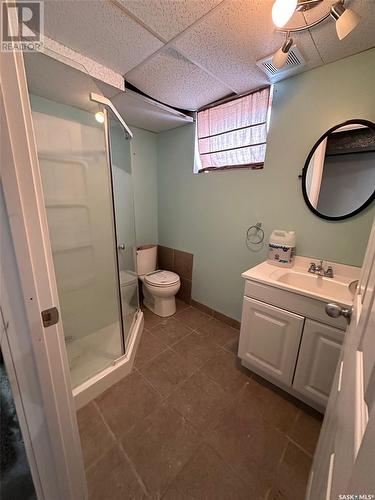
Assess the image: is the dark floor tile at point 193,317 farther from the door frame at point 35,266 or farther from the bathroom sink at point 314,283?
the door frame at point 35,266

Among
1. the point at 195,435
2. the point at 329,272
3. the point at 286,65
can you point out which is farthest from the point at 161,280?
the point at 286,65

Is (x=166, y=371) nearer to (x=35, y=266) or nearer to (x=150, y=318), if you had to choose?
(x=150, y=318)

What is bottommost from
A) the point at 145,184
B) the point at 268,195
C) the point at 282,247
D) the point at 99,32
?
the point at 282,247

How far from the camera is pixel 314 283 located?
58.6 inches

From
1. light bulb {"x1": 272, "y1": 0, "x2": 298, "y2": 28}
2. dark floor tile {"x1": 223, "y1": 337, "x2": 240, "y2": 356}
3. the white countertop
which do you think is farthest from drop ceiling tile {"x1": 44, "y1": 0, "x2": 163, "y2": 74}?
dark floor tile {"x1": 223, "y1": 337, "x2": 240, "y2": 356}

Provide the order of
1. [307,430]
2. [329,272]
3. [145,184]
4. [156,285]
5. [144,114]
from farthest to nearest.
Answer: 1. [145,184]
2. [156,285]
3. [144,114]
4. [329,272]
5. [307,430]

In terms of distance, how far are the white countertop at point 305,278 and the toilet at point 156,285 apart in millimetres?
1001

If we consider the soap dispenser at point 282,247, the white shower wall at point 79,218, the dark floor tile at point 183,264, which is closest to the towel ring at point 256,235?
the soap dispenser at point 282,247

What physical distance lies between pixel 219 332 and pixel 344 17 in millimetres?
2284

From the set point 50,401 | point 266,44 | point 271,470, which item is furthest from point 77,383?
point 266,44

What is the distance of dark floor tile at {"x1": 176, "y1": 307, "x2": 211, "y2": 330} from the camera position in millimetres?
2199

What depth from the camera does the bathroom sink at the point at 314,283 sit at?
134 centimetres

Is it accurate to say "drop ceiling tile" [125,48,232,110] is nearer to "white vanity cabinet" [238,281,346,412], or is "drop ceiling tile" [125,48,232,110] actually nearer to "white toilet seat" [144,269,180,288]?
"white vanity cabinet" [238,281,346,412]

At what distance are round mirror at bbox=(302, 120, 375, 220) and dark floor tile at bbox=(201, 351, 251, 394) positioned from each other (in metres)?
1.38
